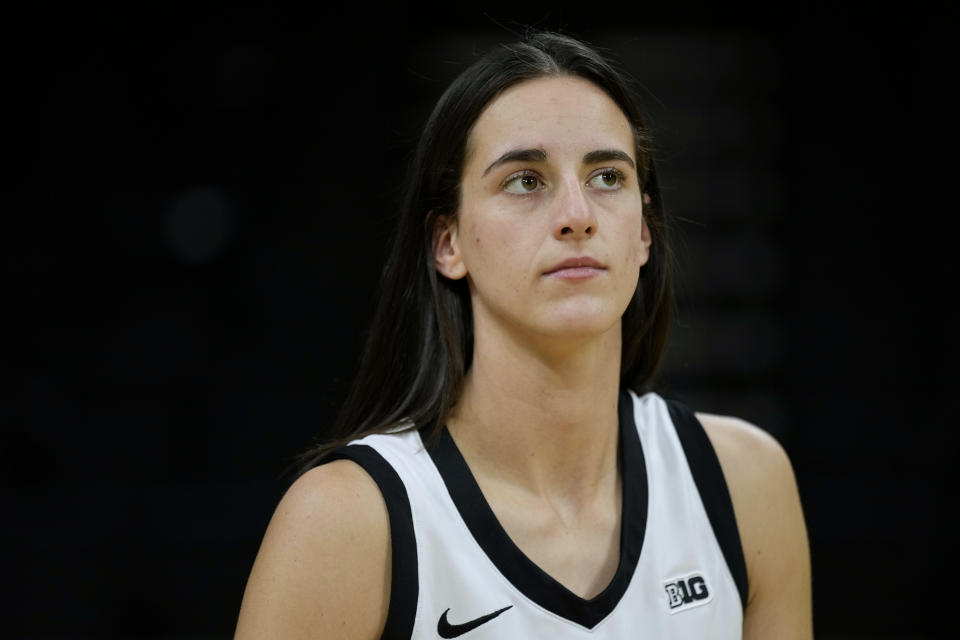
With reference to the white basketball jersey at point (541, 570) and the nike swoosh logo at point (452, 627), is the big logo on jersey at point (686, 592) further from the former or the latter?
the nike swoosh logo at point (452, 627)

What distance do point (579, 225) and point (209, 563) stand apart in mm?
3013

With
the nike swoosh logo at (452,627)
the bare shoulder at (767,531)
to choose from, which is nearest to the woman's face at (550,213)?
the bare shoulder at (767,531)

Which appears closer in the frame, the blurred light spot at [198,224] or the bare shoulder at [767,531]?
the bare shoulder at [767,531]

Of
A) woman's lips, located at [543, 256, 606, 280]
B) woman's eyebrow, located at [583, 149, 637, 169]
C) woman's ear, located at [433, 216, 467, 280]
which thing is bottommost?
woman's lips, located at [543, 256, 606, 280]

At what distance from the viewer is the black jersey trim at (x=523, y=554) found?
2119 mm

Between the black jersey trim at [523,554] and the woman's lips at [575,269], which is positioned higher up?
the woman's lips at [575,269]

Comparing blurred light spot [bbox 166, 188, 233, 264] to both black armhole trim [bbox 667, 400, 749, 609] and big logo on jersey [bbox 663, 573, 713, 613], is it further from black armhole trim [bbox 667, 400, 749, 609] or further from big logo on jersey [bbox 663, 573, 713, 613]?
big logo on jersey [bbox 663, 573, 713, 613]

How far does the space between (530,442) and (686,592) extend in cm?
41

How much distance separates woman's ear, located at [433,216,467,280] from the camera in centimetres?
232

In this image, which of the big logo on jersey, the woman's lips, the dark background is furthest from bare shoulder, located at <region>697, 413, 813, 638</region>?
the dark background

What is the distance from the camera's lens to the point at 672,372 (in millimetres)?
5129

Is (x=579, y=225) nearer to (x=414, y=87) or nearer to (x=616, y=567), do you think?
(x=616, y=567)

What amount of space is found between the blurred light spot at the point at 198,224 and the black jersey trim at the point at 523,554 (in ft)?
8.87

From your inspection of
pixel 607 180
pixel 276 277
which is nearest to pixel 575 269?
pixel 607 180
